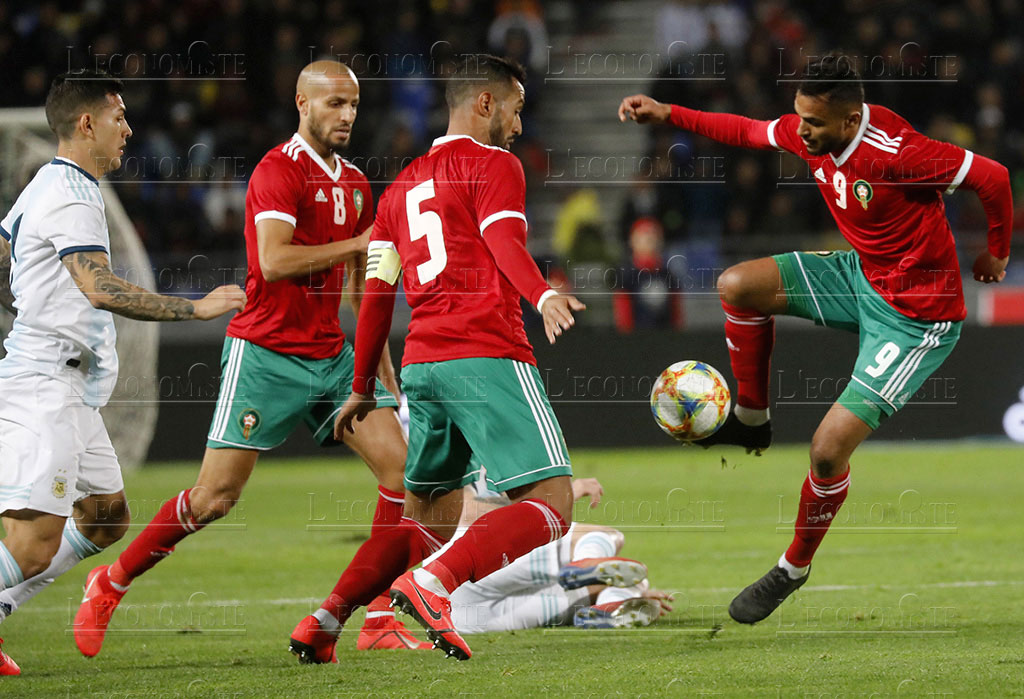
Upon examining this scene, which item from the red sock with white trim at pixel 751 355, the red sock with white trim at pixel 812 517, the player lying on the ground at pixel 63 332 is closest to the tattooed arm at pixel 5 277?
the player lying on the ground at pixel 63 332

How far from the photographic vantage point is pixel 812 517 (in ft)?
19.9

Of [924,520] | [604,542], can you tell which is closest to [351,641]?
[604,542]

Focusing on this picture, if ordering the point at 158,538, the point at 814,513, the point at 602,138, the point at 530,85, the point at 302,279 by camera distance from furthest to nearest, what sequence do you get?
the point at 602,138, the point at 530,85, the point at 302,279, the point at 814,513, the point at 158,538

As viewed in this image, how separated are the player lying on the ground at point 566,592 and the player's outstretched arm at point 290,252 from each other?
57.4 inches

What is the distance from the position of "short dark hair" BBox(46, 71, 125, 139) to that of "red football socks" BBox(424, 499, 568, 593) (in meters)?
2.25

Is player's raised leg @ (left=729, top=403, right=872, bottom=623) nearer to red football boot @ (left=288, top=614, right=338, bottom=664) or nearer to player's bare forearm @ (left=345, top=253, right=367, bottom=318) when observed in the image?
red football boot @ (left=288, top=614, right=338, bottom=664)

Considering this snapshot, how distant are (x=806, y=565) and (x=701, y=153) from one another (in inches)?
464

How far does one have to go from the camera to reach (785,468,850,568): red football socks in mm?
6031

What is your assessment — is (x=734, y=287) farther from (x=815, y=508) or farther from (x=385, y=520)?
(x=385, y=520)

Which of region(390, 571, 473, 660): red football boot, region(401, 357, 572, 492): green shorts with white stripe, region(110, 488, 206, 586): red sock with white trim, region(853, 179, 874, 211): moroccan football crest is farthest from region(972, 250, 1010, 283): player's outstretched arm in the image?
region(110, 488, 206, 586): red sock with white trim

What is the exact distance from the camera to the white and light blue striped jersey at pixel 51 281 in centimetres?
493

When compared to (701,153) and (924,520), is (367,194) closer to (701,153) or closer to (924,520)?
(924,520)

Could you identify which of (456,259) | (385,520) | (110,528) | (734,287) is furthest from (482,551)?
(734,287)

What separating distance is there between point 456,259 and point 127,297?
1.22 meters
